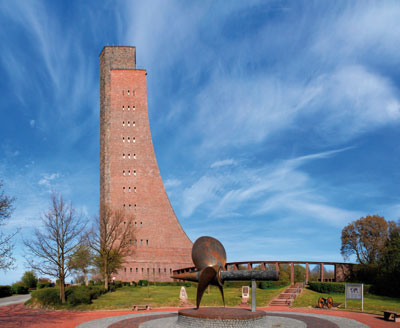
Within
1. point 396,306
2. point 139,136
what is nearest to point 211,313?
point 396,306

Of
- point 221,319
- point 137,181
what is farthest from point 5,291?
Answer: point 221,319

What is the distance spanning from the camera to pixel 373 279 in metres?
30.6

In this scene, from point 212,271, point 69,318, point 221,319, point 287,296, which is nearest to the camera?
point 221,319

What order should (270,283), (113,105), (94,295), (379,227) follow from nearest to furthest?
(94,295), (270,283), (379,227), (113,105)

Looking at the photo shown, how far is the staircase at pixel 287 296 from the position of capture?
76.2 feet

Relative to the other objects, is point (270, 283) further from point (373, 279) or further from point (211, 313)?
point (211, 313)

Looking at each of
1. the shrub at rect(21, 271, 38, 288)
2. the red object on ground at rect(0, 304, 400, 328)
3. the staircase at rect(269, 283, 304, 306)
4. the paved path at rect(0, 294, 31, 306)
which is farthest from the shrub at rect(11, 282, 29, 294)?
the staircase at rect(269, 283, 304, 306)

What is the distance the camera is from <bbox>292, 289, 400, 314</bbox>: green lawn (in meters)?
20.2

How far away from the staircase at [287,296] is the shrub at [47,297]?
12690 millimetres

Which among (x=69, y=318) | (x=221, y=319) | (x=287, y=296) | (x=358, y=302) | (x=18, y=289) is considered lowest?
(x=18, y=289)

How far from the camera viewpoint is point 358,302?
73.6 ft

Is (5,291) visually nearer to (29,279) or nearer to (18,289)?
(18,289)

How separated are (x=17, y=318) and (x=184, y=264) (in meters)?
28.8

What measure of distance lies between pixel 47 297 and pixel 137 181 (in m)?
24.8
